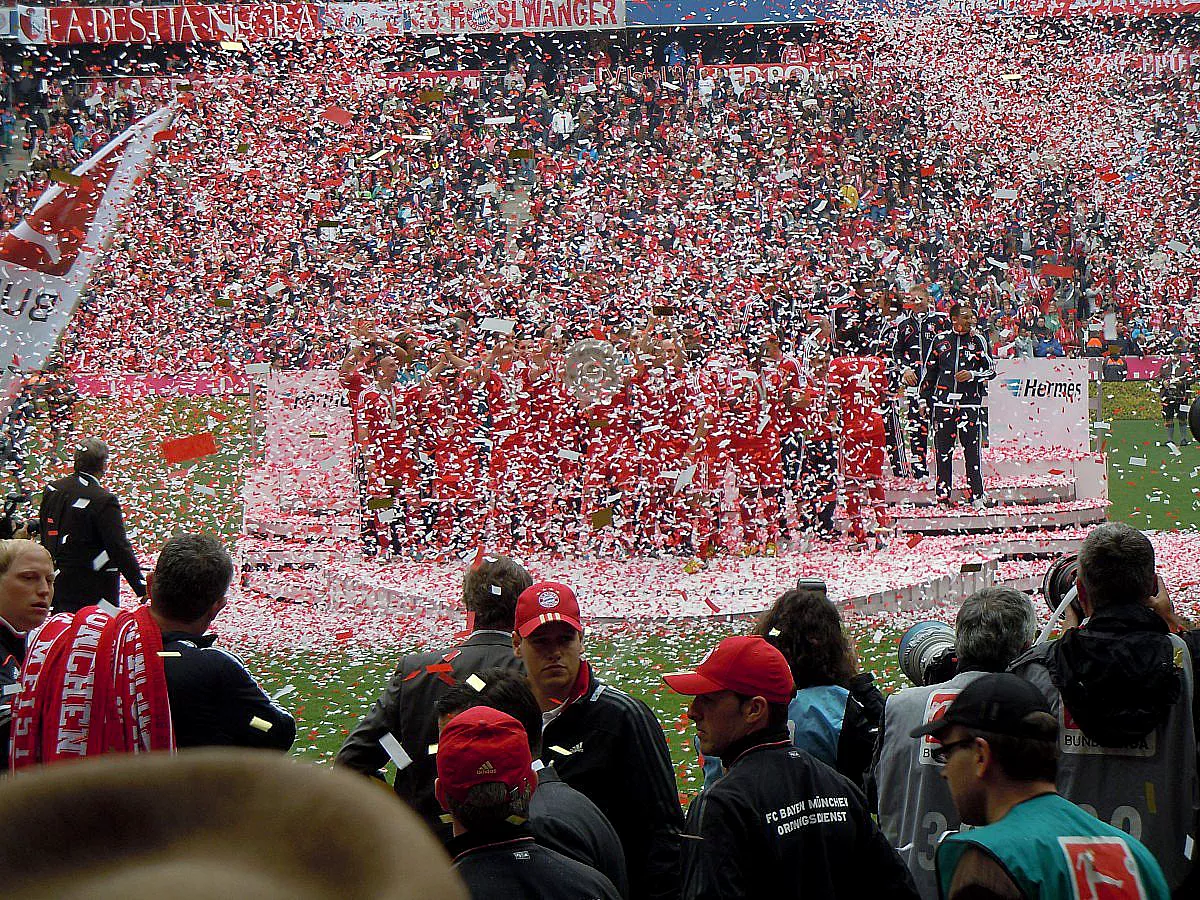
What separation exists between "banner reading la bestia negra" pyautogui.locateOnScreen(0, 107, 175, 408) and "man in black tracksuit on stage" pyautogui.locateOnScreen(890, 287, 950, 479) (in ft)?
26.1

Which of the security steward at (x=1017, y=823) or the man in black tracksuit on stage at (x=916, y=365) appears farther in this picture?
the man in black tracksuit on stage at (x=916, y=365)

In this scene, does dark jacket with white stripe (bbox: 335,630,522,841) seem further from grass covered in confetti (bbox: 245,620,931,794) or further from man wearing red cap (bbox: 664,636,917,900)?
grass covered in confetti (bbox: 245,620,931,794)

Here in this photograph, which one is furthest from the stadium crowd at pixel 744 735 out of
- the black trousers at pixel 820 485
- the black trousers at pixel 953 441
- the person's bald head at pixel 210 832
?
the black trousers at pixel 953 441

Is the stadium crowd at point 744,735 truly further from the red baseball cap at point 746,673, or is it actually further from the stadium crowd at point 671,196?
the stadium crowd at point 671,196

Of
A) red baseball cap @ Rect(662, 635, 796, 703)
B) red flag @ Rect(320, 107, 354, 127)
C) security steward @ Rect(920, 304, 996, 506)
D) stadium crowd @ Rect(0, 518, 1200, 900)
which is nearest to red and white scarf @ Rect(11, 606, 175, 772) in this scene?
stadium crowd @ Rect(0, 518, 1200, 900)

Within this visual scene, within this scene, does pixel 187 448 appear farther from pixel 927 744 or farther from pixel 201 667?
pixel 927 744

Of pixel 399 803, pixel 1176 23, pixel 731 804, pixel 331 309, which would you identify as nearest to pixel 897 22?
pixel 1176 23

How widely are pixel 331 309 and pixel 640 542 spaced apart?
558 cm

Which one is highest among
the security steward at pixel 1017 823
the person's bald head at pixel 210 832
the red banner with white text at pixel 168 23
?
the red banner with white text at pixel 168 23

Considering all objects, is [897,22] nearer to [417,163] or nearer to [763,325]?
[763,325]

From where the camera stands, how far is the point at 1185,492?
12.0 metres

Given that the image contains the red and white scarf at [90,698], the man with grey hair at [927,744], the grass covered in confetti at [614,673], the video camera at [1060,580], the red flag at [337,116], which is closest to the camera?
the red and white scarf at [90,698]

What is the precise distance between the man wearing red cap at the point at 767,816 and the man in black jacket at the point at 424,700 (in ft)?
2.49

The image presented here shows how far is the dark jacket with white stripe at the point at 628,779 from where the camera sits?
2795 mm
